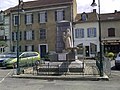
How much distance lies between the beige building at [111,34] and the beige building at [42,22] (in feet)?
18.5

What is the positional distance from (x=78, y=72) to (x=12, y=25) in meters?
31.2

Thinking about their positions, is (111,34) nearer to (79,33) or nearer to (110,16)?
(110,16)

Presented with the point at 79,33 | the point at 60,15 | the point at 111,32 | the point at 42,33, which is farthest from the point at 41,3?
the point at 111,32

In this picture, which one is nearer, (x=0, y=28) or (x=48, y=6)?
(x=48, y=6)

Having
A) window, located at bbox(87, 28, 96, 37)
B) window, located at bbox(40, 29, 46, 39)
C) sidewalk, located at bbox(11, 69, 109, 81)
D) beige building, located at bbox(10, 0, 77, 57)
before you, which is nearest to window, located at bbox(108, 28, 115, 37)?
window, located at bbox(87, 28, 96, 37)

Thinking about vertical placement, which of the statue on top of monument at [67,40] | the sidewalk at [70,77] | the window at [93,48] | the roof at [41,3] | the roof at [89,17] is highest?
the roof at [41,3]

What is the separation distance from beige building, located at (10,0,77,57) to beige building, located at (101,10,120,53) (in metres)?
5.64

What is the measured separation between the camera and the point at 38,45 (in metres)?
43.2

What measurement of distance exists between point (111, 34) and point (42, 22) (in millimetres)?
12064

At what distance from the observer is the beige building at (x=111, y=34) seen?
39.7 metres

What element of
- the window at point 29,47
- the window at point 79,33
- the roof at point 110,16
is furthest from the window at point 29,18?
the roof at point 110,16

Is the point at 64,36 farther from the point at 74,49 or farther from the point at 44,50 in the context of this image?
the point at 44,50

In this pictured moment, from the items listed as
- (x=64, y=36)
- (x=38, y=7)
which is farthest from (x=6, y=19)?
(x=64, y=36)

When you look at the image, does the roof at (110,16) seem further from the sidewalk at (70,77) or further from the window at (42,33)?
the sidewalk at (70,77)
